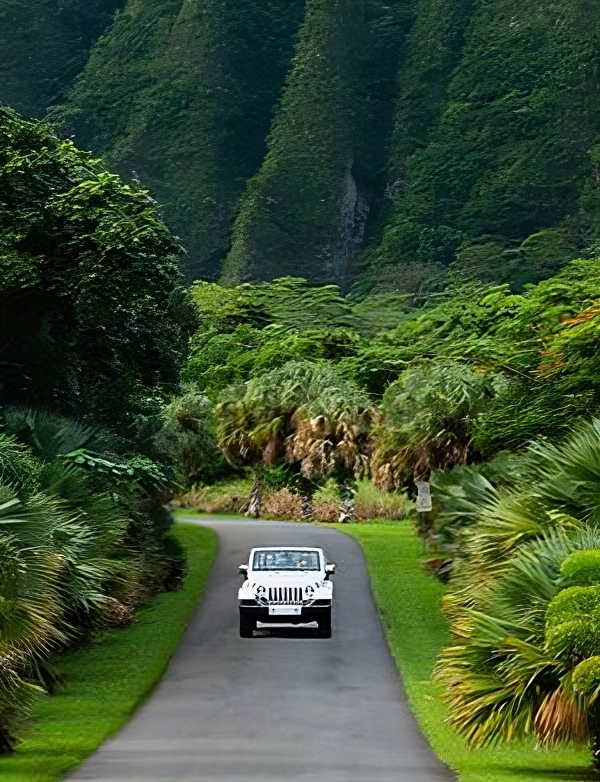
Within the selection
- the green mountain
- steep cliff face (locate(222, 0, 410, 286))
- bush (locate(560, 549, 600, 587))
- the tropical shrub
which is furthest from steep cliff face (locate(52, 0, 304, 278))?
bush (locate(560, 549, 600, 587))

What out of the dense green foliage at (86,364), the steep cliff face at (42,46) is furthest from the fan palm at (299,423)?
the steep cliff face at (42,46)

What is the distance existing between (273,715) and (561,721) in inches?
212

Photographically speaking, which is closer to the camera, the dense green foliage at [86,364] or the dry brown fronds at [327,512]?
the dense green foliage at [86,364]

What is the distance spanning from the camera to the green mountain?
101m

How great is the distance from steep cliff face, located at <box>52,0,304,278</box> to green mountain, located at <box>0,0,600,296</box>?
0.18 meters

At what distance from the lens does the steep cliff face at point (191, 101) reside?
364 feet

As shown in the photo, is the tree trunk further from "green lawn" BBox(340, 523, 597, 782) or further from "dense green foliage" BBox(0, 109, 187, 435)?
"dense green foliage" BBox(0, 109, 187, 435)

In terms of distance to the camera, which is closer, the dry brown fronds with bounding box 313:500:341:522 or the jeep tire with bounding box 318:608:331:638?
the jeep tire with bounding box 318:608:331:638

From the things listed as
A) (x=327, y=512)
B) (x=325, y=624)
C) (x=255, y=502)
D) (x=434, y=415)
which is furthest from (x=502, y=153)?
(x=325, y=624)

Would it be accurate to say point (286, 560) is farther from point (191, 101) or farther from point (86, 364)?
point (191, 101)

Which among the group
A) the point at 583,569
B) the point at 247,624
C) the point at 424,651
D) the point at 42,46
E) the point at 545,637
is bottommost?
the point at 424,651

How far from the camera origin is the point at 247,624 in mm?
23609

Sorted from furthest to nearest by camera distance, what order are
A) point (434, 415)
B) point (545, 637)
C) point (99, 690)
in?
point (434, 415) → point (99, 690) → point (545, 637)

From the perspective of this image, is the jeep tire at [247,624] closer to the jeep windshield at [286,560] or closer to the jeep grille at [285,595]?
the jeep grille at [285,595]
